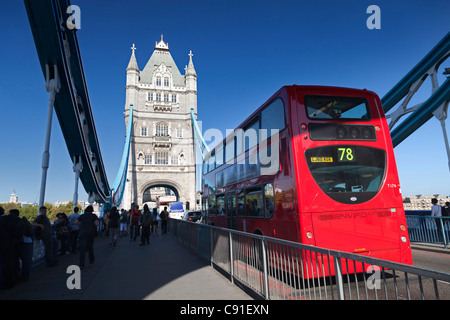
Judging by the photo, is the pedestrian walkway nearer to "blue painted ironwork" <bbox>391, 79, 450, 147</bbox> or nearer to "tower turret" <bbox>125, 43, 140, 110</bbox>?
"blue painted ironwork" <bbox>391, 79, 450, 147</bbox>

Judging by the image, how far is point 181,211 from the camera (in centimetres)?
3103

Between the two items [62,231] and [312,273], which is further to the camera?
[62,231]

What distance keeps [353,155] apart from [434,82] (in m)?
14.9

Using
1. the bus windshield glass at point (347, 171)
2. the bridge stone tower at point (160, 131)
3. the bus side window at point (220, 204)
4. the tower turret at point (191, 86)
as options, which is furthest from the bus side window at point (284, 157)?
the tower turret at point (191, 86)

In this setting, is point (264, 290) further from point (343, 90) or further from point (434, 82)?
point (434, 82)

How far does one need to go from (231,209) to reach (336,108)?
4107 millimetres

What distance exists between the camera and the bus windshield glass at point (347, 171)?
16.0 ft

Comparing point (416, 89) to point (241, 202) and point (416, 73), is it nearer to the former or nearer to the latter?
point (416, 73)

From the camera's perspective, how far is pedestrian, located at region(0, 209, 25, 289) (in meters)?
4.94

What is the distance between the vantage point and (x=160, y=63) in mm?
47312

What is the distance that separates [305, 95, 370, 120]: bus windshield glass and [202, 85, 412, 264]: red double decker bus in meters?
0.02

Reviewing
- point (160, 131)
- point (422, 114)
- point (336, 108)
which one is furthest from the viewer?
point (160, 131)

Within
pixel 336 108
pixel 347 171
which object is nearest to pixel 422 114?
pixel 336 108
